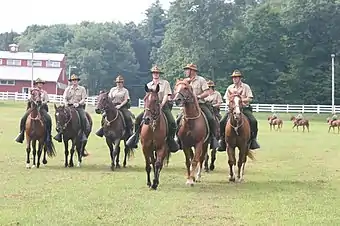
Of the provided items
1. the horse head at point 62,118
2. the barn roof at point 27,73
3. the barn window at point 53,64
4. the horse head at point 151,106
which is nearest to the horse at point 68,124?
the horse head at point 62,118

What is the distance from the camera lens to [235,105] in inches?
591

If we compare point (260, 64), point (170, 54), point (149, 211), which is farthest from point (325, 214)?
point (170, 54)

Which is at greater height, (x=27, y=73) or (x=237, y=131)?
(x=27, y=73)

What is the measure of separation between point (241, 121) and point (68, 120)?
5.93 m

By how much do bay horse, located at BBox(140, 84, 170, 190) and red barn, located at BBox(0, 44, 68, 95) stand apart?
266ft

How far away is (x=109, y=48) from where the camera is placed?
111 metres

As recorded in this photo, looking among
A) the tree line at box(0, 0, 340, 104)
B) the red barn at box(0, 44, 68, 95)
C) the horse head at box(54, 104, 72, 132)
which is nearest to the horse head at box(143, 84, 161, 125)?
the horse head at box(54, 104, 72, 132)

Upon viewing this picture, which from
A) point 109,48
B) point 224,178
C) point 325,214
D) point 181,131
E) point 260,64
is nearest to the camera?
point 325,214

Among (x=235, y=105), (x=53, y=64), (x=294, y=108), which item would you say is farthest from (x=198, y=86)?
(x=53, y=64)

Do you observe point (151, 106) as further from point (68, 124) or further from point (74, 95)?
point (74, 95)

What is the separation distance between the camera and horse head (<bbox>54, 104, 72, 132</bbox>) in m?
18.7

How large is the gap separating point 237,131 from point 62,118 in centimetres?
589

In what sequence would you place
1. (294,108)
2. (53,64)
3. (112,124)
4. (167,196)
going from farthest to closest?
(53,64)
(294,108)
(112,124)
(167,196)

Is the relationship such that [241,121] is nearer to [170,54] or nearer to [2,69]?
[170,54]
